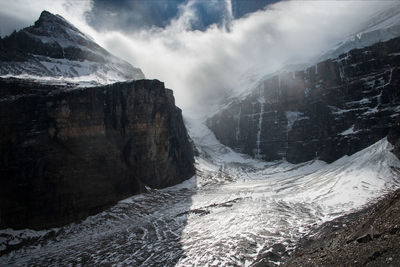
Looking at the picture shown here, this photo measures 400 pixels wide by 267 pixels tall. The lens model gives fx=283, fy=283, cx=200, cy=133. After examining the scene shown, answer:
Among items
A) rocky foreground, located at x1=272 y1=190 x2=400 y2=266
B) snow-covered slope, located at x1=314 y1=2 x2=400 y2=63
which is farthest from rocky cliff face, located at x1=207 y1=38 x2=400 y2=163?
rocky foreground, located at x1=272 y1=190 x2=400 y2=266

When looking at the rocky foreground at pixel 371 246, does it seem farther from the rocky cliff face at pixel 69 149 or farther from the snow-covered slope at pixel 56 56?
the snow-covered slope at pixel 56 56

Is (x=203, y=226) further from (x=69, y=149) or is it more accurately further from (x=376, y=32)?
(x=376, y=32)

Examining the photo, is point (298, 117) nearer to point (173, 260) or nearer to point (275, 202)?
point (275, 202)

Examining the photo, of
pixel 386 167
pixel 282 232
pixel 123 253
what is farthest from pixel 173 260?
pixel 386 167

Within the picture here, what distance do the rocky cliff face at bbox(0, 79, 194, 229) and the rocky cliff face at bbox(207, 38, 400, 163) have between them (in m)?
76.3

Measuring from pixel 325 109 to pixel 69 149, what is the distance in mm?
101947

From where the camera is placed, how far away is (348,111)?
354ft

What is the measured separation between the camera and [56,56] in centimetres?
7906

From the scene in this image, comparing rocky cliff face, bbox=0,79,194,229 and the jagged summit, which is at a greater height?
the jagged summit

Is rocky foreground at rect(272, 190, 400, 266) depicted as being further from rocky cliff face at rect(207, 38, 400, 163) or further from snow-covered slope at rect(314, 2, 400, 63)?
snow-covered slope at rect(314, 2, 400, 63)

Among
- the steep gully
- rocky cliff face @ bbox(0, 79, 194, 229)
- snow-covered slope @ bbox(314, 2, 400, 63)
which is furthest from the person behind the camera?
snow-covered slope @ bbox(314, 2, 400, 63)

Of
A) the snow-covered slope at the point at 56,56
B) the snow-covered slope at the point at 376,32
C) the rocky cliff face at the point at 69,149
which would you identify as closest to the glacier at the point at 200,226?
the rocky cliff face at the point at 69,149

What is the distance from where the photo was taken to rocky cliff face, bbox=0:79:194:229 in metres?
40.2

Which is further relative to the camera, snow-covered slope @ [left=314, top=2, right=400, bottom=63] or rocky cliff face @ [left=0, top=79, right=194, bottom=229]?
snow-covered slope @ [left=314, top=2, right=400, bottom=63]
